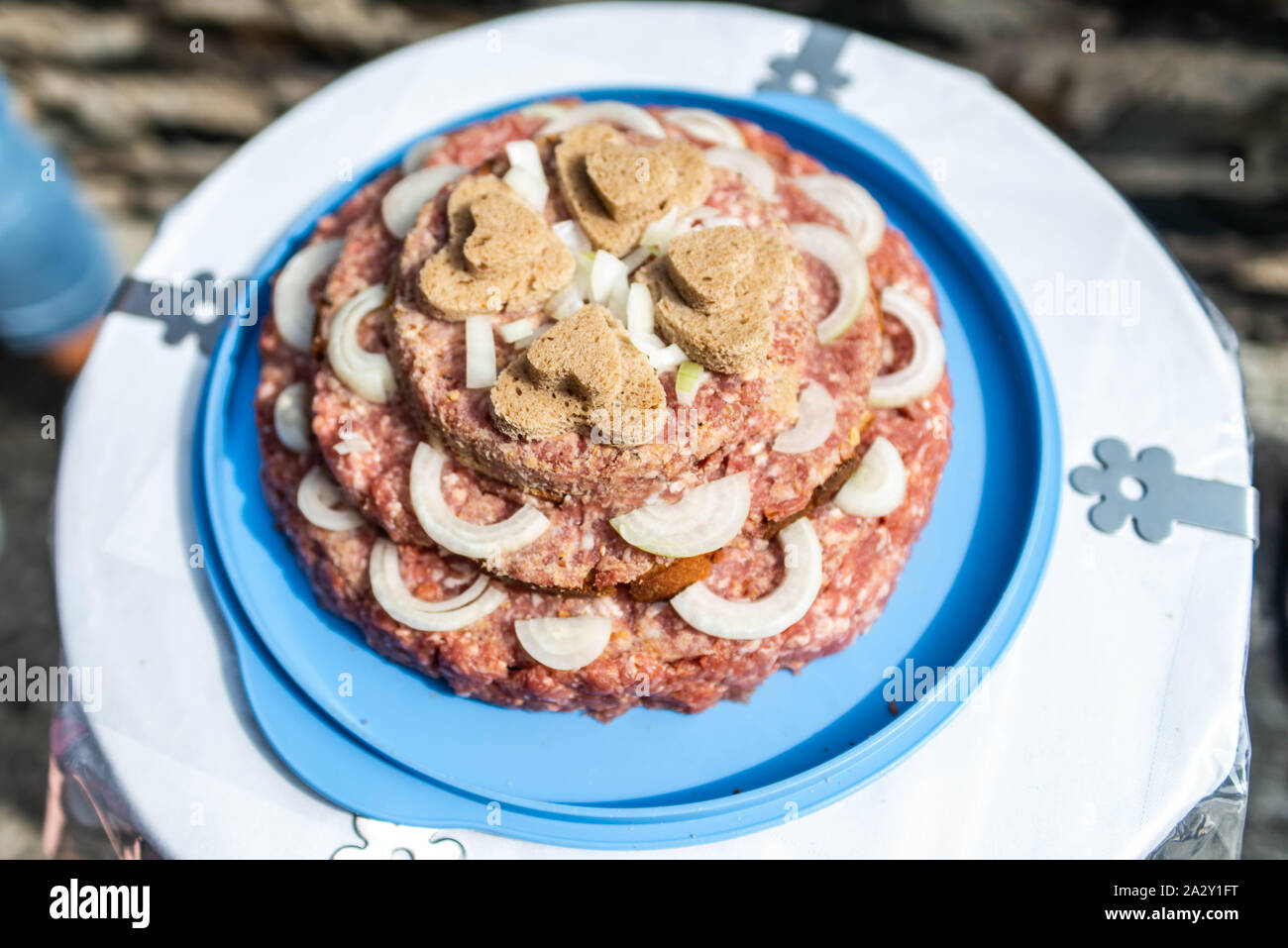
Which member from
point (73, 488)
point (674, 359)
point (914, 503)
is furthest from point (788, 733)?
point (73, 488)

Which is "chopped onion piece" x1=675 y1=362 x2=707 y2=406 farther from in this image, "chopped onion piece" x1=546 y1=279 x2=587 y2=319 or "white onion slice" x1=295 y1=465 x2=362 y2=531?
"white onion slice" x1=295 y1=465 x2=362 y2=531

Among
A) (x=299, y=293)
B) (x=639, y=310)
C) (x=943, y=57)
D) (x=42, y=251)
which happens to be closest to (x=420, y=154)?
(x=299, y=293)

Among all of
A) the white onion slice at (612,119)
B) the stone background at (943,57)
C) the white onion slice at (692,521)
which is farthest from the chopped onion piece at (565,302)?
the stone background at (943,57)

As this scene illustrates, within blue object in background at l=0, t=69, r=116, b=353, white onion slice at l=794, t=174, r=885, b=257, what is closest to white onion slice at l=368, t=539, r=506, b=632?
white onion slice at l=794, t=174, r=885, b=257

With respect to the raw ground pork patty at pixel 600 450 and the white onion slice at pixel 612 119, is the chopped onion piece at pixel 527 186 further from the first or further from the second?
the white onion slice at pixel 612 119
